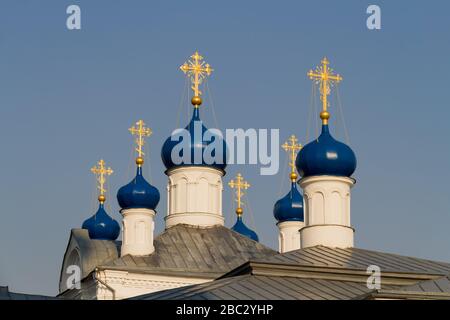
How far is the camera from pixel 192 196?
3716cm

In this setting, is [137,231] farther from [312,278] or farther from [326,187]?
[312,278]

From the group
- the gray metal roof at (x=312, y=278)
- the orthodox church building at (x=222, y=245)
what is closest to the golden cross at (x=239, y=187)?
the orthodox church building at (x=222, y=245)

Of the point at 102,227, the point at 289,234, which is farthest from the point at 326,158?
the point at 102,227

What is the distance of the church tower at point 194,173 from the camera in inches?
1463

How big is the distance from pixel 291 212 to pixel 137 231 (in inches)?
257

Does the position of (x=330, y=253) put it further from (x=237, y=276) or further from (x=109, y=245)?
(x=109, y=245)

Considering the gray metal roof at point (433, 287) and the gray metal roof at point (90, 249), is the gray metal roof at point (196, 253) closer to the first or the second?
the gray metal roof at point (90, 249)

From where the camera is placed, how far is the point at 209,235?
1452 inches

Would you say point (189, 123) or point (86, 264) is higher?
point (189, 123)
